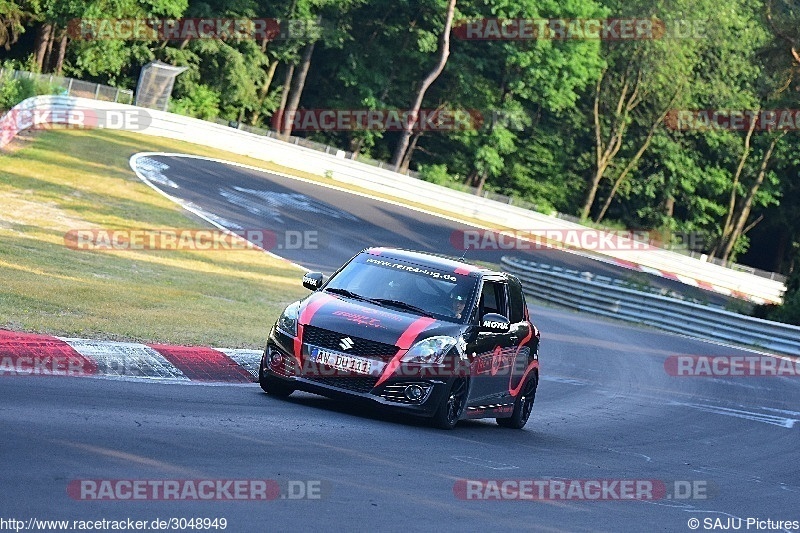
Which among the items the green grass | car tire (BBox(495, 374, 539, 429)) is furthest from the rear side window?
the green grass

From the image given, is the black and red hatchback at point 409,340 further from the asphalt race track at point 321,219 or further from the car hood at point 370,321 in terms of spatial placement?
the asphalt race track at point 321,219

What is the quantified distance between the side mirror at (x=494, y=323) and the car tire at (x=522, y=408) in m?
1.35

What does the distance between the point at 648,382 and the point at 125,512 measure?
48.5ft

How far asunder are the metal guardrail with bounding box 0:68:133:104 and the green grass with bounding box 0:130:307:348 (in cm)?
728

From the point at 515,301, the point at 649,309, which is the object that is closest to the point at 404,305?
the point at 515,301

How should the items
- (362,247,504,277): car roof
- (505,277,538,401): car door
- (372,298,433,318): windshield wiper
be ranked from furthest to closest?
(505,277,538,401): car door
(362,247,504,277): car roof
(372,298,433,318): windshield wiper

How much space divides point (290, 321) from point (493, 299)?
2.27m

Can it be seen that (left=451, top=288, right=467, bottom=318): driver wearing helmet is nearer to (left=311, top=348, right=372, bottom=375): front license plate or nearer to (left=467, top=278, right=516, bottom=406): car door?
(left=467, top=278, right=516, bottom=406): car door

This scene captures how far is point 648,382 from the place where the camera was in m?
20.5

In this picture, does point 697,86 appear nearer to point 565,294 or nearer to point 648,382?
point 565,294

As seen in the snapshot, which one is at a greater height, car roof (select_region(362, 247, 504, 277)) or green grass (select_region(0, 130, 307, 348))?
car roof (select_region(362, 247, 504, 277))

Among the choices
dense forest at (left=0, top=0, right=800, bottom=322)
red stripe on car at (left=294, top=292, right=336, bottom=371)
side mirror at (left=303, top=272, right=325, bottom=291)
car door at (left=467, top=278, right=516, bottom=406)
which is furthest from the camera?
dense forest at (left=0, top=0, right=800, bottom=322)

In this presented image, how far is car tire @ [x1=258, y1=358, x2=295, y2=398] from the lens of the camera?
38.5ft

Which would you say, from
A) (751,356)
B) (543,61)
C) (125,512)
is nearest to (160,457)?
(125,512)
